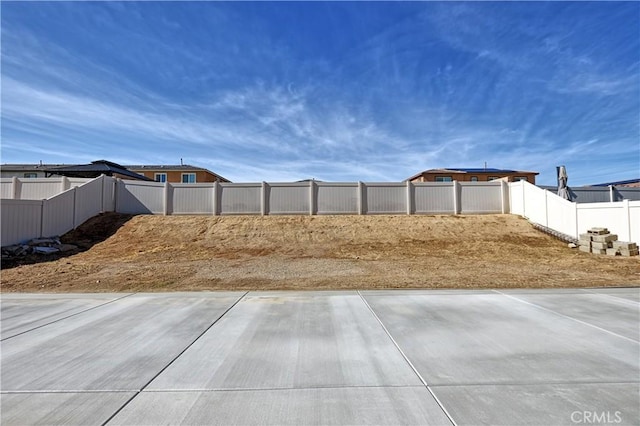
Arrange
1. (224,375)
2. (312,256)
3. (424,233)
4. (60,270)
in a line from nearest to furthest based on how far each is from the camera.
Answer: (224,375)
(60,270)
(312,256)
(424,233)

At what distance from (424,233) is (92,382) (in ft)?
62.2

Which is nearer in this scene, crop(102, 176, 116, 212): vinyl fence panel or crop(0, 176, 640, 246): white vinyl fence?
crop(0, 176, 640, 246): white vinyl fence

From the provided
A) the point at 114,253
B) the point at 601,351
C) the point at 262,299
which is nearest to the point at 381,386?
the point at 601,351

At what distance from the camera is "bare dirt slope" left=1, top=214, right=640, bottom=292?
1015 centimetres

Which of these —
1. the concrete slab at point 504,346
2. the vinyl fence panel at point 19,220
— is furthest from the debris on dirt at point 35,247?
the concrete slab at point 504,346

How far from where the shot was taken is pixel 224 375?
3738mm

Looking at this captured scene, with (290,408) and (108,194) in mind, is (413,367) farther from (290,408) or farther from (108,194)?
(108,194)

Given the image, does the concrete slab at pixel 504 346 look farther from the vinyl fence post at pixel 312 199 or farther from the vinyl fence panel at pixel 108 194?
the vinyl fence panel at pixel 108 194

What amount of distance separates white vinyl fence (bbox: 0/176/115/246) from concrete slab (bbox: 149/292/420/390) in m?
14.8

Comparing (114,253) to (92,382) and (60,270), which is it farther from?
(92,382)

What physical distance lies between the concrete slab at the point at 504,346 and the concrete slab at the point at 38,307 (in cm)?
604

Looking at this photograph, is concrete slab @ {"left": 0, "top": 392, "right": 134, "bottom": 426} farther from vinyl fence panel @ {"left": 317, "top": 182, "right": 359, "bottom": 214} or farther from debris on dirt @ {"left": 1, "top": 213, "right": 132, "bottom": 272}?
vinyl fence panel @ {"left": 317, "top": 182, "right": 359, "bottom": 214}

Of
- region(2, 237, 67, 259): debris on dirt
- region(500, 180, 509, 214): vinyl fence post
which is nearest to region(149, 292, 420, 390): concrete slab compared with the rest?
region(2, 237, 67, 259): debris on dirt

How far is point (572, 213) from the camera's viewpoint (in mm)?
18188
